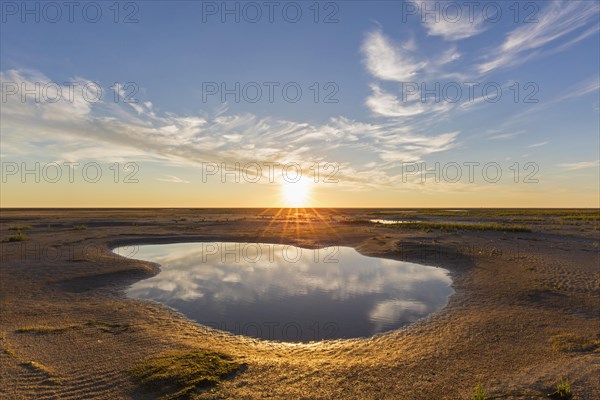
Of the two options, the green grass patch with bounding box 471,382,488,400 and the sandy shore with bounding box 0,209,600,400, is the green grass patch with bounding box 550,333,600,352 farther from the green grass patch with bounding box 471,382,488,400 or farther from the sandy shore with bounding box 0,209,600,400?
the green grass patch with bounding box 471,382,488,400

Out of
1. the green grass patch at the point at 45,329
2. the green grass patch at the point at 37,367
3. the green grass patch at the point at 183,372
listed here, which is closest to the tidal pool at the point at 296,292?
the green grass patch at the point at 183,372

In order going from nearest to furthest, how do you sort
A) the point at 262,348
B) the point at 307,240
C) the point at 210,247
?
the point at 262,348, the point at 210,247, the point at 307,240

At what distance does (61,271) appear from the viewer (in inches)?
819

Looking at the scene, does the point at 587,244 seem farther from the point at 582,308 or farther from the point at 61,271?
the point at 61,271

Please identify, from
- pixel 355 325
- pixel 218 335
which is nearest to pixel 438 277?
pixel 355 325

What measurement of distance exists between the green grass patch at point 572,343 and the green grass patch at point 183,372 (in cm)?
990

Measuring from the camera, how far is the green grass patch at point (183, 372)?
8188 mm

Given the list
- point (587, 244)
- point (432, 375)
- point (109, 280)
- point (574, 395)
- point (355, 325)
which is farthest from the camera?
point (587, 244)

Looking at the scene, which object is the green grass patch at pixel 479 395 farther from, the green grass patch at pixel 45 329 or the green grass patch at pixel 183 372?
the green grass patch at pixel 45 329

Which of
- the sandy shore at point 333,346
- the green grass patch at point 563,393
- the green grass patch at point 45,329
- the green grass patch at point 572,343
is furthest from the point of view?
the green grass patch at point 45,329

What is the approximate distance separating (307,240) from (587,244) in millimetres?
27993


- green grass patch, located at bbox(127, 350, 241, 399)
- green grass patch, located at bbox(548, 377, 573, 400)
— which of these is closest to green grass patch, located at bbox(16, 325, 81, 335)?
green grass patch, located at bbox(127, 350, 241, 399)

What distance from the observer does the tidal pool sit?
1326 centimetres

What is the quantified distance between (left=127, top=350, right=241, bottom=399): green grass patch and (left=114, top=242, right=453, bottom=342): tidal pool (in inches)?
107
